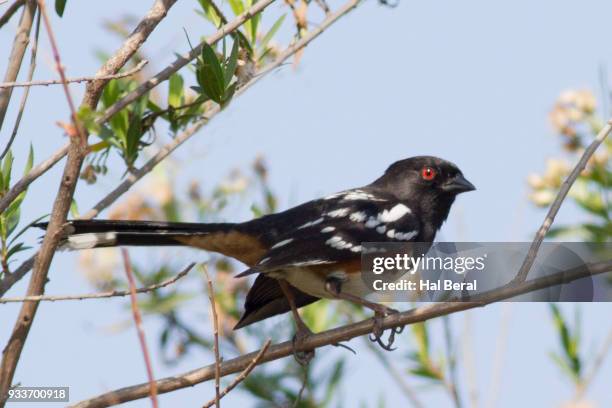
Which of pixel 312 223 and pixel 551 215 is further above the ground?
pixel 312 223

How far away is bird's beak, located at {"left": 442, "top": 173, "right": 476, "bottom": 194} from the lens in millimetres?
4062

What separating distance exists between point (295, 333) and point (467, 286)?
106 centimetres

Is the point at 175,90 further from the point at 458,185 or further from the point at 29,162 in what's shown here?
the point at 458,185

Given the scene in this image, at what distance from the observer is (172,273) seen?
342cm

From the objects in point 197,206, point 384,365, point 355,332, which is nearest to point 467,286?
point 355,332

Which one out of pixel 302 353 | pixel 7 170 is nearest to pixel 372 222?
pixel 302 353

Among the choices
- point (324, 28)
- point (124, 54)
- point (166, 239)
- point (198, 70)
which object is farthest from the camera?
point (166, 239)

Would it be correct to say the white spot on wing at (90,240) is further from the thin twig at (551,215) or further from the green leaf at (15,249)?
the thin twig at (551,215)

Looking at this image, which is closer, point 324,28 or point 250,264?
point 324,28

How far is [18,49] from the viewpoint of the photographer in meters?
2.18

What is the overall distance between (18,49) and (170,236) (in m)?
1.28

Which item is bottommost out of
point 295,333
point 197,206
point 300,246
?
point 295,333

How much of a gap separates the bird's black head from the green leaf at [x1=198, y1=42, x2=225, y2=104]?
72.7 inches

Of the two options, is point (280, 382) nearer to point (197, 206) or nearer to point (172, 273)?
point (172, 273)
